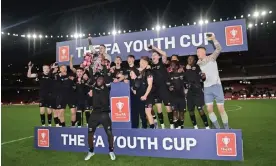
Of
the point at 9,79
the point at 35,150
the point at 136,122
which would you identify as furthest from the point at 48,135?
the point at 9,79

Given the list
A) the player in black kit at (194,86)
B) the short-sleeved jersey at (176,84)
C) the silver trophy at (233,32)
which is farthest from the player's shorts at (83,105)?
the silver trophy at (233,32)

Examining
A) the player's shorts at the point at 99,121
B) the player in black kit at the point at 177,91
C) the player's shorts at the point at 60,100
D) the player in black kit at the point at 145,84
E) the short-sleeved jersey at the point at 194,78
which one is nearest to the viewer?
the player's shorts at the point at 99,121

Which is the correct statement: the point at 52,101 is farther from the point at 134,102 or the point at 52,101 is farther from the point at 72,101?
the point at 134,102

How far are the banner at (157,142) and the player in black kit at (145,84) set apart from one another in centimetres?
66

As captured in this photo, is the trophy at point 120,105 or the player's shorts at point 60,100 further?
the player's shorts at point 60,100

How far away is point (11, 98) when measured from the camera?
41531mm

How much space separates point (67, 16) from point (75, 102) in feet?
115

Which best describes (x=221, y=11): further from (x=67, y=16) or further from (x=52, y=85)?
(x=52, y=85)

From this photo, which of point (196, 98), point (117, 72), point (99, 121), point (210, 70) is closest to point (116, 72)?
point (117, 72)

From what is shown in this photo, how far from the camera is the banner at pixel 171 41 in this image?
21.6 feet

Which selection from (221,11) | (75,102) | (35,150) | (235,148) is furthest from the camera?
(221,11)

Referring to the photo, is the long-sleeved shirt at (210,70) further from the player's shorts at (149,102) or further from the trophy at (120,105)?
the trophy at (120,105)

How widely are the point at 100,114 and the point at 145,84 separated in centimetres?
163

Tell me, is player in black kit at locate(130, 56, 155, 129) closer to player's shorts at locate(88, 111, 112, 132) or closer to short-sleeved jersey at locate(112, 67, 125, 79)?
short-sleeved jersey at locate(112, 67, 125, 79)
